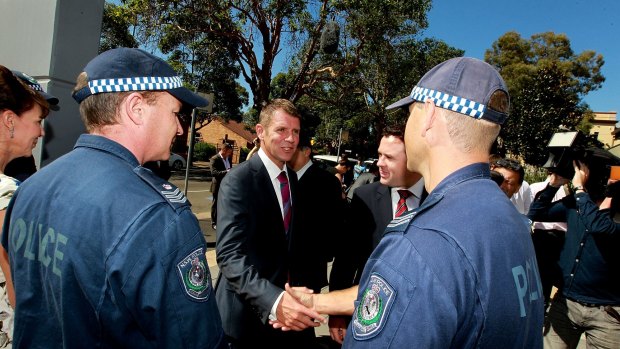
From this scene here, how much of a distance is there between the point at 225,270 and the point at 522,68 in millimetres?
35605

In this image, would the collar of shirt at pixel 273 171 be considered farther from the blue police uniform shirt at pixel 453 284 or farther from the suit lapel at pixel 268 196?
the blue police uniform shirt at pixel 453 284

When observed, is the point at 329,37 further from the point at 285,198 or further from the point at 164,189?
the point at 164,189

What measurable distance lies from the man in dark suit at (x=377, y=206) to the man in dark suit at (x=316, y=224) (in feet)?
0.40

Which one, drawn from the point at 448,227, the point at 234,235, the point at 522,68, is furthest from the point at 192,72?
the point at 522,68

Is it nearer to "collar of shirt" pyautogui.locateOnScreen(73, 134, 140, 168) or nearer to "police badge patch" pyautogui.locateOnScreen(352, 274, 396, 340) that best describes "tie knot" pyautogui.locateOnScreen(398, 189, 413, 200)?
"police badge patch" pyautogui.locateOnScreen(352, 274, 396, 340)

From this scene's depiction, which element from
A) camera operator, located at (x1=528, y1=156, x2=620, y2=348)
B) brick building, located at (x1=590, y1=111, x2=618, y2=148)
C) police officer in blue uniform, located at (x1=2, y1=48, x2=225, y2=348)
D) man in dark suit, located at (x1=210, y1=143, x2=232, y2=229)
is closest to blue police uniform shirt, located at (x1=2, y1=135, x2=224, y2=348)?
police officer in blue uniform, located at (x1=2, y1=48, x2=225, y2=348)

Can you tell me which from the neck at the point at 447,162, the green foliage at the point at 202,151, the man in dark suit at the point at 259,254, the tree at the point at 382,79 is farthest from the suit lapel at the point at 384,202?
the green foliage at the point at 202,151

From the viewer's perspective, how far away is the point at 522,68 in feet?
103

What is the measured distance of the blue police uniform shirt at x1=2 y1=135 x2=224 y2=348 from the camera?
111cm

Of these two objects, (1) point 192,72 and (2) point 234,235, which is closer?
(2) point 234,235

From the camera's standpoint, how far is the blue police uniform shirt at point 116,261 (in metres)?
1.11

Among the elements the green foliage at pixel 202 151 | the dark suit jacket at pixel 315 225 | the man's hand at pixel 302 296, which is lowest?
the green foliage at pixel 202 151

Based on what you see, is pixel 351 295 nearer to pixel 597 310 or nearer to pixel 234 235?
pixel 234 235

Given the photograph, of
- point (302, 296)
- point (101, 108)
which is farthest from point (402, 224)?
point (302, 296)
